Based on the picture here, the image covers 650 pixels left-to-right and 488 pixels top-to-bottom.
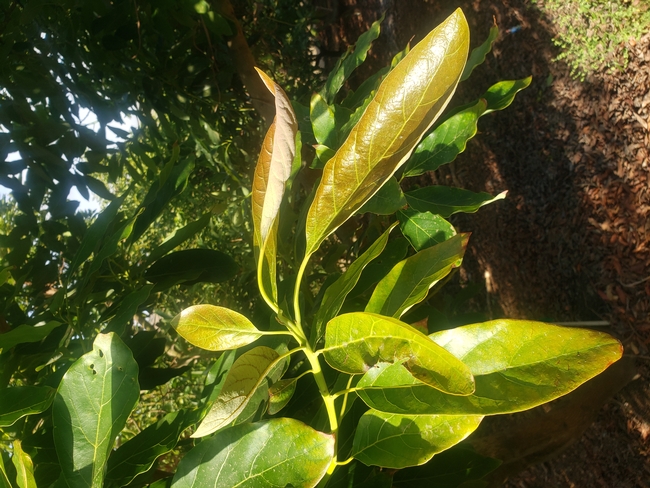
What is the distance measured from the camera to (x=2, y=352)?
84cm

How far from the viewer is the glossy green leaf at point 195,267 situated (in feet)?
3.61

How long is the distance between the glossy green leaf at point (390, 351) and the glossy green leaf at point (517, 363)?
7 cm

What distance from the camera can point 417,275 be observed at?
1.96 ft

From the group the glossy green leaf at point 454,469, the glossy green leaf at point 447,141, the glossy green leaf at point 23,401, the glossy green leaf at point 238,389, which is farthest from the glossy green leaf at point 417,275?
the glossy green leaf at point 23,401

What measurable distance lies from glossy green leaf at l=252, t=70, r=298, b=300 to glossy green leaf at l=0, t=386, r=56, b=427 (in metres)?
0.38

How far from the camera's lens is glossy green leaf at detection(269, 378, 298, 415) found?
2.13 feet

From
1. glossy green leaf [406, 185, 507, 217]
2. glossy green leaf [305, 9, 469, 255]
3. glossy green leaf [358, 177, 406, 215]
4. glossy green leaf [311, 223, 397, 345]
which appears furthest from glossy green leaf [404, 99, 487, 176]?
→ glossy green leaf [305, 9, 469, 255]

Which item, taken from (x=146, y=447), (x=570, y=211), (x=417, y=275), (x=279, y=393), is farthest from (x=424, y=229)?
(x=570, y=211)

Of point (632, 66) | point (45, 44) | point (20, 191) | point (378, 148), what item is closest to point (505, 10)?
point (632, 66)

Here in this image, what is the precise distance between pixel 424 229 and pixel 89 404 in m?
0.50

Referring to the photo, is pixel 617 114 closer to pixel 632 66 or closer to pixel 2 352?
pixel 632 66

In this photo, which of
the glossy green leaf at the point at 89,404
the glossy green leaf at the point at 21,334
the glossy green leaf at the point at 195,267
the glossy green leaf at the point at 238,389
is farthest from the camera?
the glossy green leaf at the point at 195,267

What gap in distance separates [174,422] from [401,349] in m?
0.43

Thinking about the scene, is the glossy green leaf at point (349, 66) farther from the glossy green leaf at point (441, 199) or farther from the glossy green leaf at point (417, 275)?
the glossy green leaf at point (417, 275)
